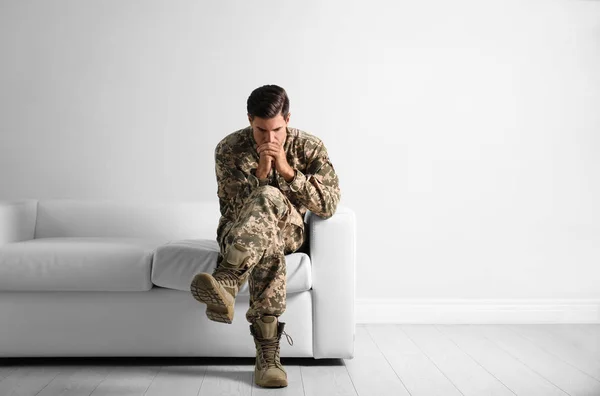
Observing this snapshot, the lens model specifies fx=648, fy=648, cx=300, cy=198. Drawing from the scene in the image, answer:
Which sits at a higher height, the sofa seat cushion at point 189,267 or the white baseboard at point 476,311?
the sofa seat cushion at point 189,267

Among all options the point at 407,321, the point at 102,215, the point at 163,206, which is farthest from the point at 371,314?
the point at 102,215

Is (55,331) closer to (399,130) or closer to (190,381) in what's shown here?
(190,381)

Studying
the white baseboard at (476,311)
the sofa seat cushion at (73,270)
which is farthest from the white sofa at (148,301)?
the white baseboard at (476,311)

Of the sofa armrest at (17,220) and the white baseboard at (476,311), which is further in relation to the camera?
the white baseboard at (476,311)

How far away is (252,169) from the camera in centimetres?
250

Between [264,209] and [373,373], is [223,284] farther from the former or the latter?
[373,373]

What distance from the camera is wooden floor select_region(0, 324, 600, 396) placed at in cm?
214

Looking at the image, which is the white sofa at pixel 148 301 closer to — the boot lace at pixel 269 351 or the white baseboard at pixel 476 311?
the boot lace at pixel 269 351

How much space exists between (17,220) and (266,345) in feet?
4.56

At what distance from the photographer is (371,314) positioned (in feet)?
11.4

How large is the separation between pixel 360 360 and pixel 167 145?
163 centimetres

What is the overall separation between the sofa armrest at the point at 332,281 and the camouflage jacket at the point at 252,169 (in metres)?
0.08

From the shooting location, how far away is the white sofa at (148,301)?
2.42 metres

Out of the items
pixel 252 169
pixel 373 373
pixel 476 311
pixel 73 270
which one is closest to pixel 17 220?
pixel 73 270
